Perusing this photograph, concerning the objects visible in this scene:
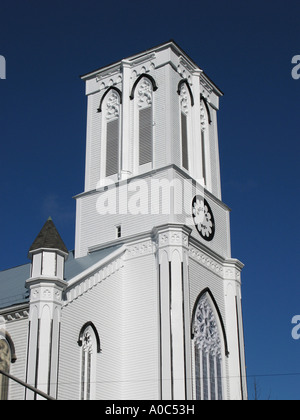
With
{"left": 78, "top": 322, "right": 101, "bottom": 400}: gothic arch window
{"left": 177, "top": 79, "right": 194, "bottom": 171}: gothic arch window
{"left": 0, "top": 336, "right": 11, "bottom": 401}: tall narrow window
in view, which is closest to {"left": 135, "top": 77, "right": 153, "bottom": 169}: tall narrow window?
{"left": 177, "top": 79, "right": 194, "bottom": 171}: gothic arch window

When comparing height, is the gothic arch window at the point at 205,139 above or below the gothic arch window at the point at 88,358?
above

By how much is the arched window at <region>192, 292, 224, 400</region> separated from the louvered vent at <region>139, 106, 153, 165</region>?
9174 mm

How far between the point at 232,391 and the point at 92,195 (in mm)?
14154

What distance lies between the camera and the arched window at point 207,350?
35.9m

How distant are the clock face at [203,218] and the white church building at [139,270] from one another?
4.5 inches

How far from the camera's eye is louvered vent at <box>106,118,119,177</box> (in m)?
43.4

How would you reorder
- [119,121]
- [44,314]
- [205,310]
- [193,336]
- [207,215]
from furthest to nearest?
1. [119,121]
2. [207,215]
3. [205,310]
4. [193,336]
5. [44,314]

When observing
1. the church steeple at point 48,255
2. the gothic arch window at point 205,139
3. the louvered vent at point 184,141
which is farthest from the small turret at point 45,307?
the gothic arch window at point 205,139

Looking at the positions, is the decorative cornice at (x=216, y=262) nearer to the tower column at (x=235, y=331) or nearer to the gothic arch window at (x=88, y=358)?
the tower column at (x=235, y=331)

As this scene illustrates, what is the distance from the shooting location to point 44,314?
31250mm

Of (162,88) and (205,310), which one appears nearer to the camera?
(205,310)

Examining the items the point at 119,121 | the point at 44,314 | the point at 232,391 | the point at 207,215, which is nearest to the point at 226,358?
the point at 232,391

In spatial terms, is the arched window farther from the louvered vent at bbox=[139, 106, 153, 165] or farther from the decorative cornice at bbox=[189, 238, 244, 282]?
the louvered vent at bbox=[139, 106, 153, 165]
